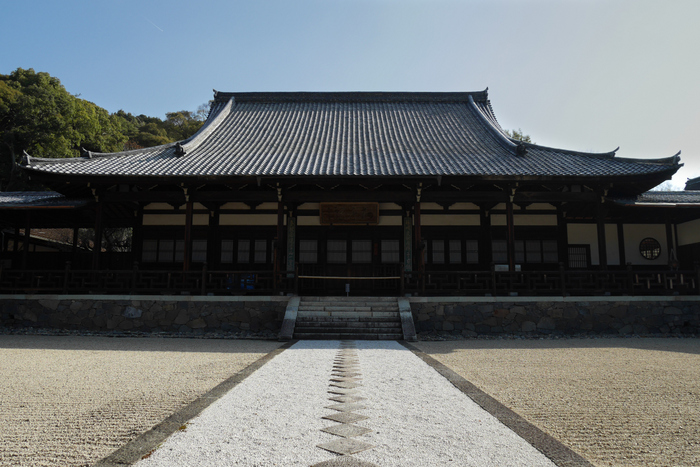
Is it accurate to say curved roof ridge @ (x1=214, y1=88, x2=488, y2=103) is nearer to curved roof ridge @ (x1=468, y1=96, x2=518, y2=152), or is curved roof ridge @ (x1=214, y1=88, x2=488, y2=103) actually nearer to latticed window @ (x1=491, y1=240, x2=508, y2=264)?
curved roof ridge @ (x1=468, y1=96, x2=518, y2=152)

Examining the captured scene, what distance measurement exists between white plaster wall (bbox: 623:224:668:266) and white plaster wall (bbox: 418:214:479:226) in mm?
5209

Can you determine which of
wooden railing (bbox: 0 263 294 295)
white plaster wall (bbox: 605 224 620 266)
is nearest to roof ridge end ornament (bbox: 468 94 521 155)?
white plaster wall (bbox: 605 224 620 266)

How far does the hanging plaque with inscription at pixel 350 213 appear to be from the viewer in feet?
43.5

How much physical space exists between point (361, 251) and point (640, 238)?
9.64 meters

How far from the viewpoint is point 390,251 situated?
1429 cm

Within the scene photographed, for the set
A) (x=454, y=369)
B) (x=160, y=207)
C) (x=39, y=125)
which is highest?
(x=39, y=125)

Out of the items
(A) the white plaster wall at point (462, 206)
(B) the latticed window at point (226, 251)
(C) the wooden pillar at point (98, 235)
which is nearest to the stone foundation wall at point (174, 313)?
(C) the wooden pillar at point (98, 235)

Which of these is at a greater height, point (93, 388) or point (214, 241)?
point (214, 241)

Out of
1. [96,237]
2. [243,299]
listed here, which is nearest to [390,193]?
[243,299]

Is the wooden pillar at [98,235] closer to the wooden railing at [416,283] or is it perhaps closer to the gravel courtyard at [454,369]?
the wooden railing at [416,283]

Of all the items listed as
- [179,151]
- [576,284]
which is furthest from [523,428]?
[179,151]

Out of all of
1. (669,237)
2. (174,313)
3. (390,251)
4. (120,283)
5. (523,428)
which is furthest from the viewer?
(390,251)

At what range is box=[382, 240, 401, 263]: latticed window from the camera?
46.7ft

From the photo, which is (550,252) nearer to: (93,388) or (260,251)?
(260,251)
